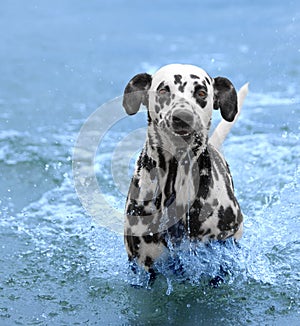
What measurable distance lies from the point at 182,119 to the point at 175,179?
378 mm

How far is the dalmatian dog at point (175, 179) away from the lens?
3332 millimetres

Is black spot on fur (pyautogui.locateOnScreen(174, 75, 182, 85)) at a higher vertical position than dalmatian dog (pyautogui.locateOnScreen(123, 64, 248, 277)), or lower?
higher

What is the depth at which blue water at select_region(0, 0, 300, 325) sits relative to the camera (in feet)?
12.3

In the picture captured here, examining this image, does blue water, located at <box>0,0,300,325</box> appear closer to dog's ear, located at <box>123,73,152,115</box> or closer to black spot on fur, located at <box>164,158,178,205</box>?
black spot on fur, located at <box>164,158,178,205</box>

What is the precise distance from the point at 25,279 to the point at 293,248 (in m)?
1.41

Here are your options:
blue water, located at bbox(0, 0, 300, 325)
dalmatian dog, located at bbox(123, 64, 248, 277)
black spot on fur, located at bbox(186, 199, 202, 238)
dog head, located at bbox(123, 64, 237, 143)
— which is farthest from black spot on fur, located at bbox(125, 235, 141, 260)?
dog head, located at bbox(123, 64, 237, 143)

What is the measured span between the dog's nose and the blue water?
622mm

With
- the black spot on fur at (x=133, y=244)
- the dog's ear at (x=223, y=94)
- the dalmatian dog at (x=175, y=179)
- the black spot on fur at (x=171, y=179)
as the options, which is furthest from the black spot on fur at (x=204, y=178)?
the black spot on fur at (x=133, y=244)

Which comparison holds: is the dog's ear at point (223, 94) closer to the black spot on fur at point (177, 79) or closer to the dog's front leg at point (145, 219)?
the black spot on fur at point (177, 79)

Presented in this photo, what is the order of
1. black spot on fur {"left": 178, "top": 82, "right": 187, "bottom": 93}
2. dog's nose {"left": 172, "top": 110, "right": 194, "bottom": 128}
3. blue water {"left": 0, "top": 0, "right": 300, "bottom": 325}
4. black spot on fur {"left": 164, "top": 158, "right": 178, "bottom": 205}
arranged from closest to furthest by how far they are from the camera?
dog's nose {"left": 172, "top": 110, "right": 194, "bottom": 128}
black spot on fur {"left": 178, "top": 82, "right": 187, "bottom": 93}
black spot on fur {"left": 164, "top": 158, "right": 178, "bottom": 205}
blue water {"left": 0, "top": 0, "right": 300, "bottom": 325}

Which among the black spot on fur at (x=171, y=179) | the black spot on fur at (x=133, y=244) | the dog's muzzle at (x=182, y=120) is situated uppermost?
the dog's muzzle at (x=182, y=120)

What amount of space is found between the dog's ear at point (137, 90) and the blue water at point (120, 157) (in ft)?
2.21

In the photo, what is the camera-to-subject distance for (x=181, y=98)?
326 cm

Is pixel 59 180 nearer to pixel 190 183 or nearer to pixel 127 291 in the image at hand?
pixel 127 291
